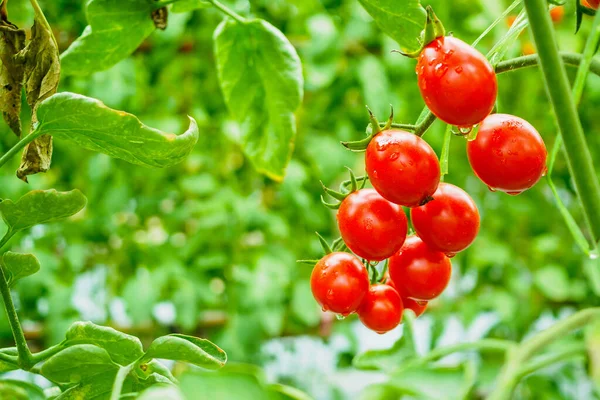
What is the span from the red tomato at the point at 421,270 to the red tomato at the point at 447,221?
12 millimetres

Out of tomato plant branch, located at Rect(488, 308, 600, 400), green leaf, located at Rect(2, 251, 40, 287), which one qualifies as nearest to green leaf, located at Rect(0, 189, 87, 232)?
green leaf, located at Rect(2, 251, 40, 287)

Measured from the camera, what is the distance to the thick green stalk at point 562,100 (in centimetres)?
33

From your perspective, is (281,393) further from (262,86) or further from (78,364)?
(262,86)

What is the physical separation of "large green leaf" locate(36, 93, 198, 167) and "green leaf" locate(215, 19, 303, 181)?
179 millimetres

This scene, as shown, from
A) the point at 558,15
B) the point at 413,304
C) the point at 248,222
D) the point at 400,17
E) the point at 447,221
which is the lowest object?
the point at 248,222

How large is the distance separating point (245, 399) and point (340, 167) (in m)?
1.30

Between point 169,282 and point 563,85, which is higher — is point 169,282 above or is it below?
below

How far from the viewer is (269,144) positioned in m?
0.62

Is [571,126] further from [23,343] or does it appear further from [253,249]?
[253,249]

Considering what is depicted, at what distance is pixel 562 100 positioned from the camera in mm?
327

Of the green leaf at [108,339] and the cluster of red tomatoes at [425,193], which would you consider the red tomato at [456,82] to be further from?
the green leaf at [108,339]

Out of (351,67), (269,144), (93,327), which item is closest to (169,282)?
(351,67)

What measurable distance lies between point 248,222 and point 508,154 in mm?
→ 1098

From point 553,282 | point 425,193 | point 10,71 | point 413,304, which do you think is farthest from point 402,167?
point 553,282
